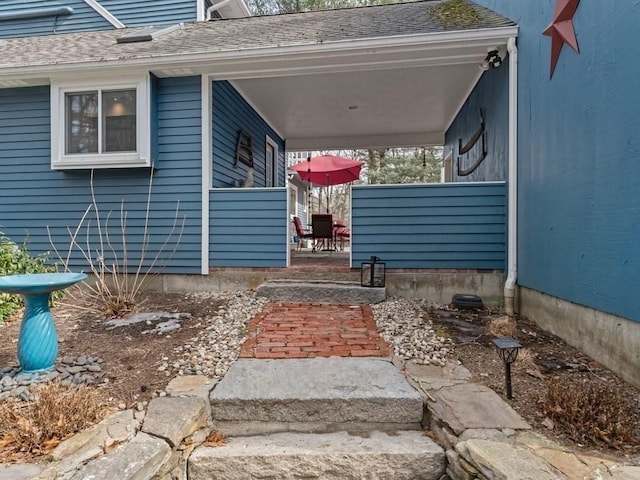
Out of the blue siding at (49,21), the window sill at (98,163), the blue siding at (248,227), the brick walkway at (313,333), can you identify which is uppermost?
the blue siding at (49,21)

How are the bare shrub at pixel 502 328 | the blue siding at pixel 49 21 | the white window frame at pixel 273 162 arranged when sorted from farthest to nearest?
the white window frame at pixel 273 162, the blue siding at pixel 49 21, the bare shrub at pixel 502 328

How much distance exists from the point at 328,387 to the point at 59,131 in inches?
189

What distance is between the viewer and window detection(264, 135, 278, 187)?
7547mm

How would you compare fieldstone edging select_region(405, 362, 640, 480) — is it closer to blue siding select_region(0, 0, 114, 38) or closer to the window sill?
the window sill

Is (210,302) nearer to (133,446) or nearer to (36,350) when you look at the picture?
(36,350)

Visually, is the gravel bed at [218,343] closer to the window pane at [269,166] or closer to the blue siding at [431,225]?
the blue siding at [431,225]

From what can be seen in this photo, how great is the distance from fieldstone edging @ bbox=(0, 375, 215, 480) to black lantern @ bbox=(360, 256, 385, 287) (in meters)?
2.56

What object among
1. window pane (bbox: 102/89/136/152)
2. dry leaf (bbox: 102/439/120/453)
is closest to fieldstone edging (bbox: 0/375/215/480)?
dry leaf (bbox: 102/439/120/453)

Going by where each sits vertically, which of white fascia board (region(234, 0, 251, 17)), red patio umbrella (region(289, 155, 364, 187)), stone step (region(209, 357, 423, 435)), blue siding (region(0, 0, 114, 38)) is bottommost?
stone step (region(209, 357, 423, 435))

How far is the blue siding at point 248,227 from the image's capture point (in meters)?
4.79

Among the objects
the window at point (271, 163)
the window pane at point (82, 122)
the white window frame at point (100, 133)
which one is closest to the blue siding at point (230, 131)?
the window at point (271, 163)

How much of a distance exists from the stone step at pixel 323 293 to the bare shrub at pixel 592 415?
2.40m

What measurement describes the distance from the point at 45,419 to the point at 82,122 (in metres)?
4.29

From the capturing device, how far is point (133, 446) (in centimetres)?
168
